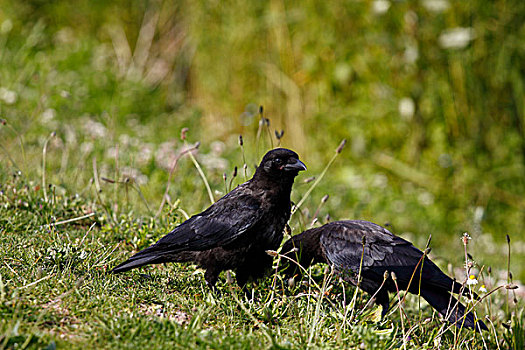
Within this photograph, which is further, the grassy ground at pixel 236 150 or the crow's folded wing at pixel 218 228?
the crow's folded wing at pixel 218 228

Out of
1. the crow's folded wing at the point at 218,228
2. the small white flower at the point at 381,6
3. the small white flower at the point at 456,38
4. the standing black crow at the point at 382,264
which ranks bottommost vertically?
the crow's folded wing at the point at 218,228

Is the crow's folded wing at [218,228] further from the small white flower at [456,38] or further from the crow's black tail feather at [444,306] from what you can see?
the small white flower at [456,38]

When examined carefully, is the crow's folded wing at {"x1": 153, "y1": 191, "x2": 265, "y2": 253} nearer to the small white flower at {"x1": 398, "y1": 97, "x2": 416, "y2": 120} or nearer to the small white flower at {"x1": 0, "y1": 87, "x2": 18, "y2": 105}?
the small white flower at {"x1": 398, "y1": 97, "x2": 416, "y2": 120}

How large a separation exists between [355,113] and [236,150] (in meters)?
1.62

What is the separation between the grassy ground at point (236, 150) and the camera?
312 cm

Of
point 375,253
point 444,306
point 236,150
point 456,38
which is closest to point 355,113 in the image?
point 456,38

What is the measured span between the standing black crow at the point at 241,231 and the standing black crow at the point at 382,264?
0.23 m

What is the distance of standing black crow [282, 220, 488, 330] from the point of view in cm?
352

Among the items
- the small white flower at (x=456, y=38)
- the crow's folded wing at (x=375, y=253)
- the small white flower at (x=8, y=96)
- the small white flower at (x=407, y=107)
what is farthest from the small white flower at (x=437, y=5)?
the small white flower at (x=8, y=96)

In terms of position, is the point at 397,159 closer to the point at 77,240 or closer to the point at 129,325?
the point at 77,240

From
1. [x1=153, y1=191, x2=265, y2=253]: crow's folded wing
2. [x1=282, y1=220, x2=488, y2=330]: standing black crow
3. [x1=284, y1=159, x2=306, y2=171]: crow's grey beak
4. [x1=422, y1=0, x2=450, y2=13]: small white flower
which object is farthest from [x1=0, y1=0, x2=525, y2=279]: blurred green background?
[x1=282, y1=220, x2=488, y2=330]: standing black crow

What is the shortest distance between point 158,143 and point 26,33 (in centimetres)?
412

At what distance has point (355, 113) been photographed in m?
7.71

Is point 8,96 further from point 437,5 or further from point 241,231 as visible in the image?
point 437,5
